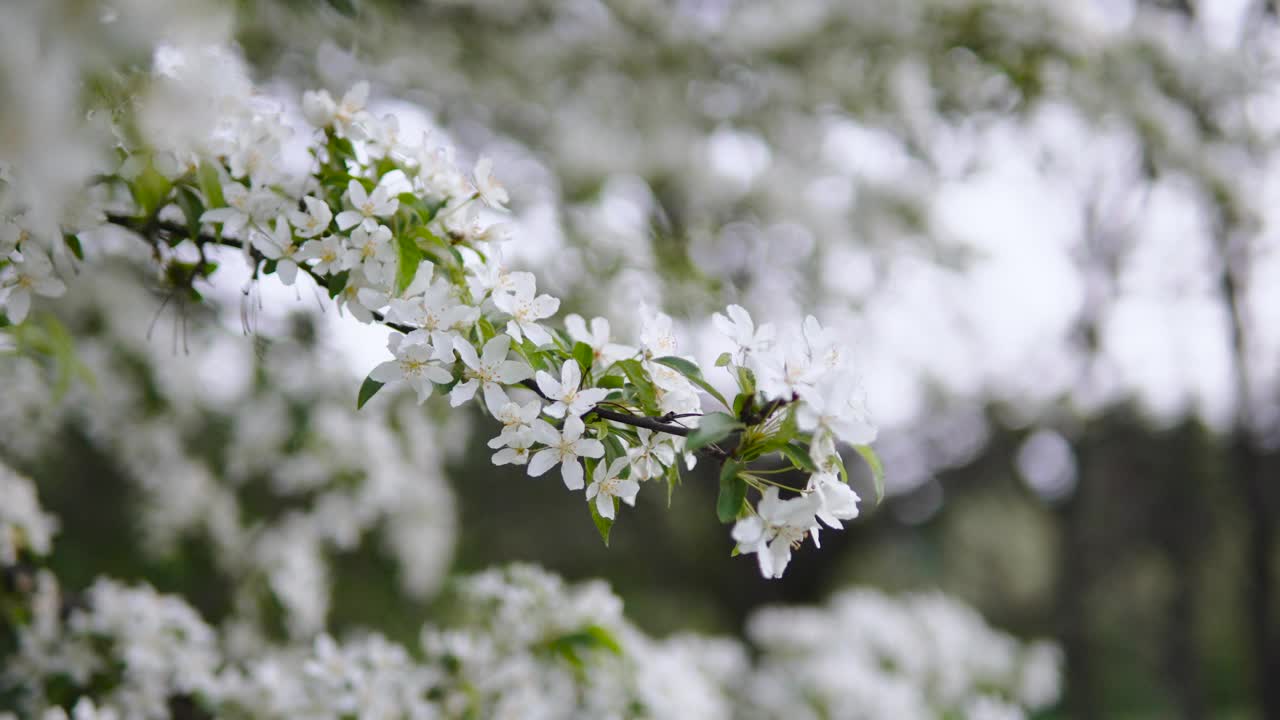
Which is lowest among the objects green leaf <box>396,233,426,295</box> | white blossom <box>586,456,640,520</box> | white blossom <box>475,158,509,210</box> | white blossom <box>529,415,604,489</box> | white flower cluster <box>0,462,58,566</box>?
white flower cluster <box>0,462,58,566</box>

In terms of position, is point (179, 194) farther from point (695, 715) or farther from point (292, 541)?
point (292, 541)

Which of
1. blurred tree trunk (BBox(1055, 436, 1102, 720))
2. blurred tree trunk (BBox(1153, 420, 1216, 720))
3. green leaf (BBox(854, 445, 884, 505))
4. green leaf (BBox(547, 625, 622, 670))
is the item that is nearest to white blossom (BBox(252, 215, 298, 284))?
green leaf (BBox(854, 445, 884, 505))

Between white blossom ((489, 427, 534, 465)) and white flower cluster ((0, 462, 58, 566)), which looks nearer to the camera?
white blossom ((489, 427, 534, 465))

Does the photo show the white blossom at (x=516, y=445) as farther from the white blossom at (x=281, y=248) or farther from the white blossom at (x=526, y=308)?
the white blossom at (x=281, y=248)

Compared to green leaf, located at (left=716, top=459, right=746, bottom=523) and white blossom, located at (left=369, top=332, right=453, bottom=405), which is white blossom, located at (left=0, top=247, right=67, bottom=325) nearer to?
white blossom, located at (left=369, top=332, right=453, bottom=405)

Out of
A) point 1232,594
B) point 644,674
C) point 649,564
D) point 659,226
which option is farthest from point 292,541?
point 1232,594

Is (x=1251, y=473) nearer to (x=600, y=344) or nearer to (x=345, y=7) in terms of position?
(x=600, y=344)
